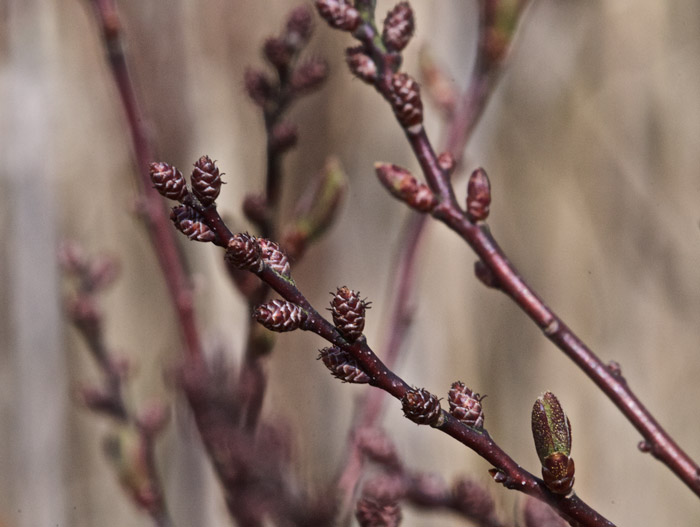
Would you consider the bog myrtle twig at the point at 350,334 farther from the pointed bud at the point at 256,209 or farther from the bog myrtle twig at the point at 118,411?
→ the bog myrtle twig at the point at 118,411

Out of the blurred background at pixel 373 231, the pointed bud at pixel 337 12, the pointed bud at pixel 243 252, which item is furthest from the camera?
the blurred background at pixel 373 231

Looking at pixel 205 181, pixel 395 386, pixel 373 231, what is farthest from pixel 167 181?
pixel 373 231

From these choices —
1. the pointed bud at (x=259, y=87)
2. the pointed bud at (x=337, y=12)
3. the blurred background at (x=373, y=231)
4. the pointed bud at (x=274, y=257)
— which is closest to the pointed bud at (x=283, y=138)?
the pointed bud at (x=259, y=87)

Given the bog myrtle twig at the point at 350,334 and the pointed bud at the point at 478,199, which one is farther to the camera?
the pointed bud at the point at 478,199

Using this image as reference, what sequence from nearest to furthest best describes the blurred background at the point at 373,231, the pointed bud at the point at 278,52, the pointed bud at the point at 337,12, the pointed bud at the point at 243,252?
the pointed bud at the point at 243,252 < the pointed bud at the point at 337,12 < the pointed bud at the point at 278,52 < the blurred background at the point at 373,231

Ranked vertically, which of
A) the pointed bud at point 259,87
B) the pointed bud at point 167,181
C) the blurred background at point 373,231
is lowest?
the pointed bud at point 167,181

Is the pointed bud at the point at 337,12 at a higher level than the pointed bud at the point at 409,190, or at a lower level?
higher

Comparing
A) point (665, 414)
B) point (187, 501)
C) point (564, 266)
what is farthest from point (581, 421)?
point (187, 501)

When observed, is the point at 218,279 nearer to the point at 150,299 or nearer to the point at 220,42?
the point at 150,299
